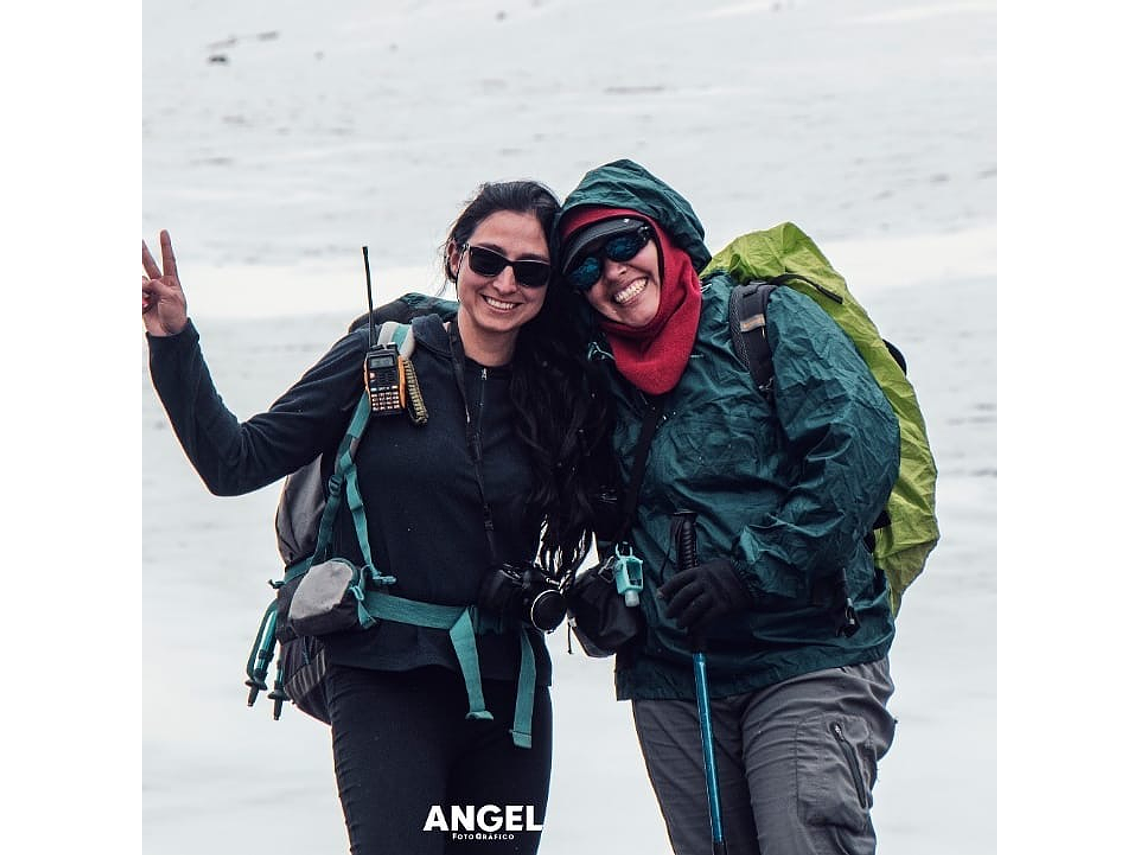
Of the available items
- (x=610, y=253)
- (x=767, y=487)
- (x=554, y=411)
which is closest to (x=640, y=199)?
(x=610, y=253)

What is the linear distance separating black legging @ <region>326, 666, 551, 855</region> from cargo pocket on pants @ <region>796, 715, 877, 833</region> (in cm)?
55

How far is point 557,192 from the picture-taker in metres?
11.0

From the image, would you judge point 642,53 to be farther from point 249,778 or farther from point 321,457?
point 321,457

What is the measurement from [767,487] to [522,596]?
529 mm

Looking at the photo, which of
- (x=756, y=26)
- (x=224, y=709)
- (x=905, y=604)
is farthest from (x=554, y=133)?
(x=224, y=709)

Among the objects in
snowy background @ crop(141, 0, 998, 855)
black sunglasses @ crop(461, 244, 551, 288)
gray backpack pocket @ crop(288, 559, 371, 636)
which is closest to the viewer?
gray backpack pocket @ crop(288, 559, 371, 636)

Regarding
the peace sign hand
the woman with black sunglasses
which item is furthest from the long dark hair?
the peace sign hand

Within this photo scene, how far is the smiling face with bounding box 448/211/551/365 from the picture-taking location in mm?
3609

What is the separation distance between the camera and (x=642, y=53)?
18.6 m

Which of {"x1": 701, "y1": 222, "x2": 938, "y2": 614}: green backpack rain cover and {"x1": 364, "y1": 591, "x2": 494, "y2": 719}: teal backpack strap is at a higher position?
{"x1": 701, "y1": 222, "x2": 938, "y2": 614}: green backpack rain cover

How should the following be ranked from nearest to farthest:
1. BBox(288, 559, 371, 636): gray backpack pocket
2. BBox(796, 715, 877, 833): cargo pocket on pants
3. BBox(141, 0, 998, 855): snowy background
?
1. BBox(796, 715, 877, 833): cargo pocket on pants
2. BBox(288, 559, 371, 636): gray backpack pocket
3. BBox(141, 0, 998, 855): snowy background

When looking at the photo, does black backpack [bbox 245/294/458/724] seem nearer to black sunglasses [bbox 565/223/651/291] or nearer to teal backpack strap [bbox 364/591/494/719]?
teal backpack strap [bbox 364/591/494/719]

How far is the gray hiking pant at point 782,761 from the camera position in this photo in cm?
336
